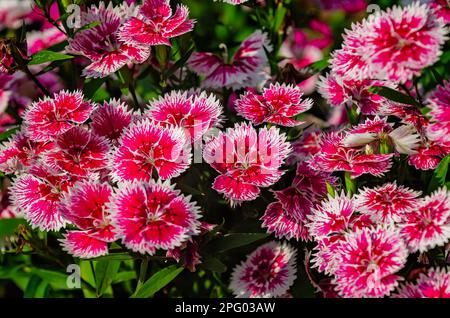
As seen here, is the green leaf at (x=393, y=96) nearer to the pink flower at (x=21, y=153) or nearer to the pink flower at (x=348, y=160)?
the pink flower at (x=348, y=160)

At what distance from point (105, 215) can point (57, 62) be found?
527 mm

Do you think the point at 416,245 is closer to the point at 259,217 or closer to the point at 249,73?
the point at 259,217

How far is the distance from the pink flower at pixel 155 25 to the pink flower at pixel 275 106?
0.72ft

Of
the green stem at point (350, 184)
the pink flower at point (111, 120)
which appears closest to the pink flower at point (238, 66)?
the pink flower at point (111, 120)

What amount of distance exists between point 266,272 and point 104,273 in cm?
40

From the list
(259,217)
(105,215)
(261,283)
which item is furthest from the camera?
(259,217)

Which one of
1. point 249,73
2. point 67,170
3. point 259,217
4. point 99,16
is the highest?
point 99,16

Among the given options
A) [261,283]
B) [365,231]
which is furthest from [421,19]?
[261,283]

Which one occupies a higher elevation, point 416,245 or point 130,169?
point 130,169

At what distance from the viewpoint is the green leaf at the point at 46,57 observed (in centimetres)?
143

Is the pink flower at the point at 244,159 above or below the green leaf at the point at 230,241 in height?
above

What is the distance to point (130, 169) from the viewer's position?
124 cm

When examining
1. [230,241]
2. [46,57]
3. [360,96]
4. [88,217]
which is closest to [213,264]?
[230,241]

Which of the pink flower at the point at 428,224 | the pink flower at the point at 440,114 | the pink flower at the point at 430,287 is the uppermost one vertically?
the pink flower at the point at 440,114
